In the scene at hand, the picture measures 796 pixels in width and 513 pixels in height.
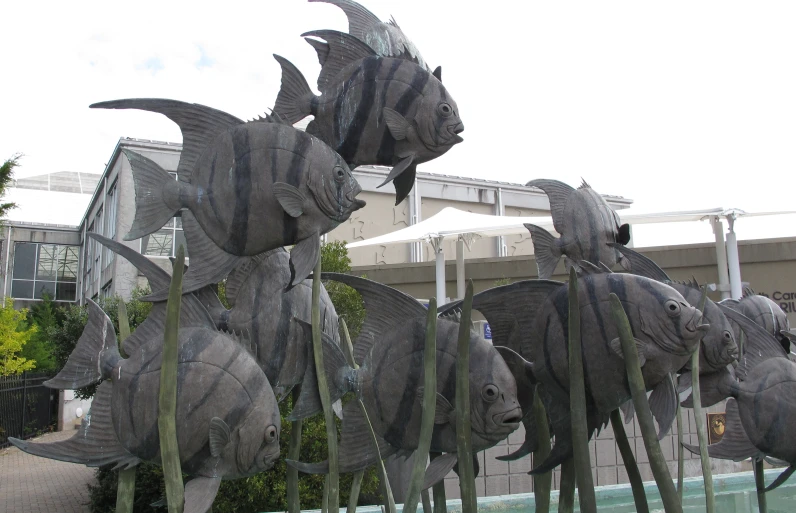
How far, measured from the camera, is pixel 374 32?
8.46 ft

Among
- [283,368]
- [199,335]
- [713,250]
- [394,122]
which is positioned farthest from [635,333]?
[713,250]

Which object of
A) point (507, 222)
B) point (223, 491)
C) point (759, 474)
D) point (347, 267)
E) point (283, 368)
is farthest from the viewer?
point (507, 222)

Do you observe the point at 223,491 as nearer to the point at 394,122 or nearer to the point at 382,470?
the point at 382,470

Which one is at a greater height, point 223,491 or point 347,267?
point 347,267

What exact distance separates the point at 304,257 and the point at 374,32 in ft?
3.37

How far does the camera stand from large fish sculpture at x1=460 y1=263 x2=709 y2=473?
7.77 feet

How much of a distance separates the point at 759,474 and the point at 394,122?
9.07ft

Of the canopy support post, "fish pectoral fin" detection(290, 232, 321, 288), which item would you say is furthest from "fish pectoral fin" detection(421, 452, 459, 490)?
the canopy support post

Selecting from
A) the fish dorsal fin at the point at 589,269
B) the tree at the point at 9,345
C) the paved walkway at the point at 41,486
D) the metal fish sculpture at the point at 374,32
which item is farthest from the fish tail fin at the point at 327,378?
the tree at the point at 9,345

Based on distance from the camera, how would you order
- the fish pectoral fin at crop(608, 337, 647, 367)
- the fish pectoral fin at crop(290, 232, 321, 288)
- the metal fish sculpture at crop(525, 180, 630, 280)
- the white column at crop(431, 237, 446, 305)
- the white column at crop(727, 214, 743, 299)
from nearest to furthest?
the fish pectoral fin at crop(290, 232, 321, 288), the fish pectoral fin at crop(608, 337, 647, 367), the metal fish sculpture at crop(525, 180, 630, 280), the white column at crop(727, 214, 743, 299), the white column at crop(431, 237, 446, 305)

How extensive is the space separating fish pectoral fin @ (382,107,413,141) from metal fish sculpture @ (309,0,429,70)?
1.16ft

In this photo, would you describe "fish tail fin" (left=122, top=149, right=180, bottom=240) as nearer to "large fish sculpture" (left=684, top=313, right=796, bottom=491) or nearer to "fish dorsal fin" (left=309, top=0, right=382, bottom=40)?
→ "fish dorsal fin" (left=309, top=0, right=382, bottom=40)

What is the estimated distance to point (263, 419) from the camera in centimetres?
201

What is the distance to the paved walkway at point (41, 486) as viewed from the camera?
26.1 ft
